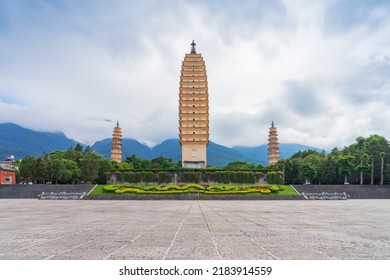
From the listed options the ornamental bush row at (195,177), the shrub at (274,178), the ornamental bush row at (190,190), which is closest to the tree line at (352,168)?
the shrub at (274,178)

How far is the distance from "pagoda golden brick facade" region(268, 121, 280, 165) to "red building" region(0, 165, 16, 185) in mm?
57953

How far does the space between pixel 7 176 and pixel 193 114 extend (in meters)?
33.8

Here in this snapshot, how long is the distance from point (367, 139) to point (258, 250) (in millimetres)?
71052

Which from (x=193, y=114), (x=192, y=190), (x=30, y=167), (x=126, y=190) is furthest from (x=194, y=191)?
(x=193, y=114)

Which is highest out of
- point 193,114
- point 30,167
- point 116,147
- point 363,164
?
point 193,114

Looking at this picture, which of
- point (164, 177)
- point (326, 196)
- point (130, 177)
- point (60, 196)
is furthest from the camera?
point (130, 177)

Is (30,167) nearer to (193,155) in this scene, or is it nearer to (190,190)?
(190,190)

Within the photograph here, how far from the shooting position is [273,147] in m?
88.9

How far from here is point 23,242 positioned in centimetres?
614

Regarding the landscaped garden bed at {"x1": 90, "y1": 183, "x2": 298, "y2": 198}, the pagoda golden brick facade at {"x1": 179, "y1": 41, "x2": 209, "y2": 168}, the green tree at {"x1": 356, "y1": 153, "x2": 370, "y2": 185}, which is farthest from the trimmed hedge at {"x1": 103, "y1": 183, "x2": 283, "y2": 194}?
the pagoda golden brick facade at {"x1": 179, "y1": 41, "x2": 209, "y2": 168}

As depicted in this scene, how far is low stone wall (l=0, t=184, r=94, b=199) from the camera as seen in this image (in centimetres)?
3834

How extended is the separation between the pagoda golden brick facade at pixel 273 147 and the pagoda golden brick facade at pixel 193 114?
27.7 m

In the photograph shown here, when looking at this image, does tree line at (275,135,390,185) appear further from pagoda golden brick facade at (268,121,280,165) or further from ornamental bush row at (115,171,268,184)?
pagoda golden brick facade at (268,121,280,165)
